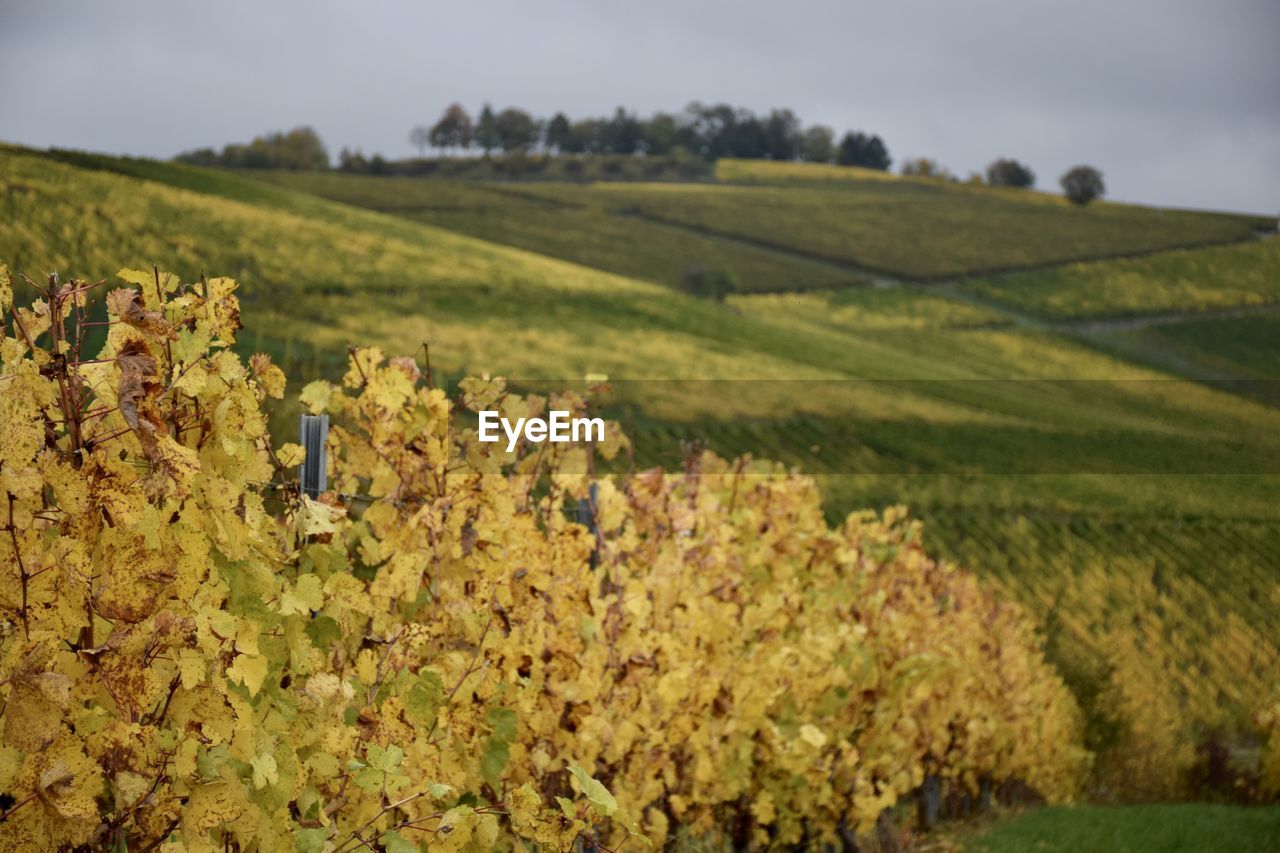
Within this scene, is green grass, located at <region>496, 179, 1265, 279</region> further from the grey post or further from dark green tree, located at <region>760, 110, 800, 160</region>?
the grey post

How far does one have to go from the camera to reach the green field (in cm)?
2884

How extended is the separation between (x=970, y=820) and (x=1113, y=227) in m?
96.2

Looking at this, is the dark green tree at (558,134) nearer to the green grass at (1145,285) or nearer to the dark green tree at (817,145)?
the dark green tree at (817,145)

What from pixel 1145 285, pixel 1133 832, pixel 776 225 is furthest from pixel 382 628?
pixel 776 225

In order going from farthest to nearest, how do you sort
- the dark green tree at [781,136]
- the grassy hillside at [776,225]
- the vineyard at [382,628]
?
the dark green tree at [781,136], the grassy hillside at [776,225], the vineyard at [382,628]

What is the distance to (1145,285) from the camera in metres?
84.9

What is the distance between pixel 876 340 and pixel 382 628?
6628cm

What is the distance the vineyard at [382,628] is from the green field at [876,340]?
4085 mm

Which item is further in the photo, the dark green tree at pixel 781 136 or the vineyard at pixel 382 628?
the dark green tree at pixel 781 136

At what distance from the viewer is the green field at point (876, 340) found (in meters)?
28.8

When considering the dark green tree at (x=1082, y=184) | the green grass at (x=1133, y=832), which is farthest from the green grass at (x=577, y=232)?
the green grass at (x=1133, y=832)

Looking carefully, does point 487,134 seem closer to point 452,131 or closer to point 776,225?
point 452,131

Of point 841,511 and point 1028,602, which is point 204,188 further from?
point 1028,602

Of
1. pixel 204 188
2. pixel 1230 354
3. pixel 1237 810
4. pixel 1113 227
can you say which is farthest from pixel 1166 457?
pixel 1113 227
